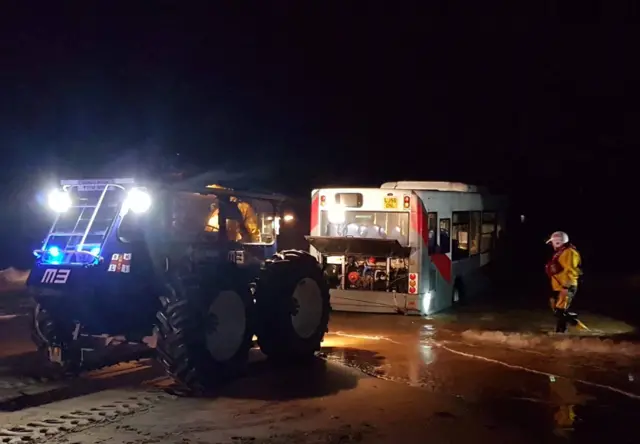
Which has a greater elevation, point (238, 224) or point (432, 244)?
point (238, 224)

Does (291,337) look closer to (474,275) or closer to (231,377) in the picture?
(231,377)

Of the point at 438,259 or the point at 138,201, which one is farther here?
the point at 438,259

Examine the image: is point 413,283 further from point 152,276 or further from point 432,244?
point 152,276

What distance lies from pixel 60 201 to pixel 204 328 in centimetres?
235

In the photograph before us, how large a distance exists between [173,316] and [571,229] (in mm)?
30647

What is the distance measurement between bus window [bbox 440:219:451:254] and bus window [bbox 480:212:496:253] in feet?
11.1

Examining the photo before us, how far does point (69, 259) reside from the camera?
9062 millimetres

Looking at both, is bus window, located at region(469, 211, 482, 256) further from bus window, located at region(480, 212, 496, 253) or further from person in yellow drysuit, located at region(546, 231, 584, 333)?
person in yellow drysuit, located at region(546, 231, 584, 333)

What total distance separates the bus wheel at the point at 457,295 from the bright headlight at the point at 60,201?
10.3 metres

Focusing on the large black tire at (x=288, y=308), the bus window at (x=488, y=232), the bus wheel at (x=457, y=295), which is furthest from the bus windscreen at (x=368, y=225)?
the bus window at (x=488, y=232)

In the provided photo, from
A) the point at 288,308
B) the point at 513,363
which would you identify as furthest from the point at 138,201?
the point at 513,363

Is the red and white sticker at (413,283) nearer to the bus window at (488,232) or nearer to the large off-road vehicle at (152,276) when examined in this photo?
the bus window at (488,232)

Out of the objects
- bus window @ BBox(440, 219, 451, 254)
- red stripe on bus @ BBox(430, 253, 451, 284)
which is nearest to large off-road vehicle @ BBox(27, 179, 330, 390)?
red stripe on bus @ BBox(430, 253, 451, 284)

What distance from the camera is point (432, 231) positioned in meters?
16.0
